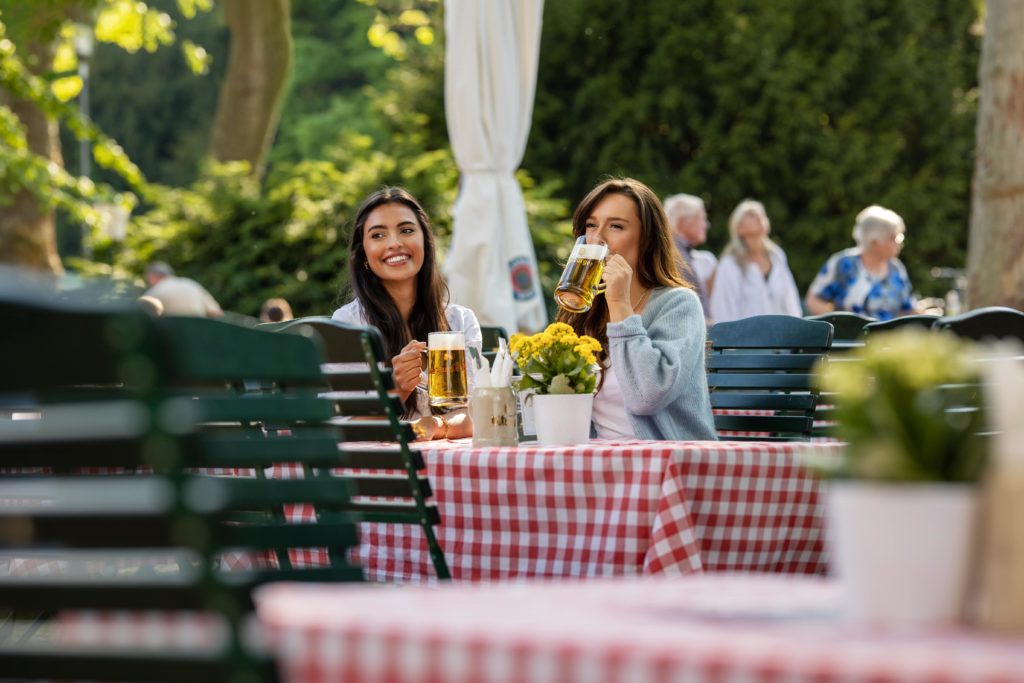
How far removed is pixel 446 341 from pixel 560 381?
42cm

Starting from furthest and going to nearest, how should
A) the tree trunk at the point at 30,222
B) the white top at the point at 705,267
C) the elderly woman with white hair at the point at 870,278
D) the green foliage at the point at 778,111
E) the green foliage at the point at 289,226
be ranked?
1. the green foliage at the point at 778,111
2. the tree trunk at the point at 30,222
3. the green foliage at the point at 289,226
4. the white top at the point at 705,267
5. the elderly woman with white hair at the point at 870,278

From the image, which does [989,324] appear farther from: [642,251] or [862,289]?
[862,289]

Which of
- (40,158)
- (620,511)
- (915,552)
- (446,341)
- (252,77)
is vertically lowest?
(620,511)

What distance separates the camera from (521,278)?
881cm

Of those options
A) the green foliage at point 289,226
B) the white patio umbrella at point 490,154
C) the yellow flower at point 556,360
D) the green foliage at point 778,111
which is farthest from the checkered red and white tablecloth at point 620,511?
the green foliage at point 778,111

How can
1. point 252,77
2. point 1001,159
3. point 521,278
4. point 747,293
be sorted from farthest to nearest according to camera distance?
point 252,77 < point 747,293 < point 1001,159 < point 521,278

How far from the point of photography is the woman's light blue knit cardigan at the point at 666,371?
4.56 meters

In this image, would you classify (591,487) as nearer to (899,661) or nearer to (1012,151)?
(899,661)

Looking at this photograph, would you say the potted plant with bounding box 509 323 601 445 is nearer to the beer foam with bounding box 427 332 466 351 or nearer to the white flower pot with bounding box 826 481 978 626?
the beer foam with bounding box 427 332 466 351

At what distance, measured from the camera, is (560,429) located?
4105 mm

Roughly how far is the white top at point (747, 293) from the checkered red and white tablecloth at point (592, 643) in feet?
28.4

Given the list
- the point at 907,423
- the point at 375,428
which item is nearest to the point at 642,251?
the point at 375,428

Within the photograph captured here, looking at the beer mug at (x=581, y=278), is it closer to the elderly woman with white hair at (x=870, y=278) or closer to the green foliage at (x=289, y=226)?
the elderly woman with white hair at (x=870, y=278)

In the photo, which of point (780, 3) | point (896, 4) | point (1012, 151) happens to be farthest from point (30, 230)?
point (896, 4)
